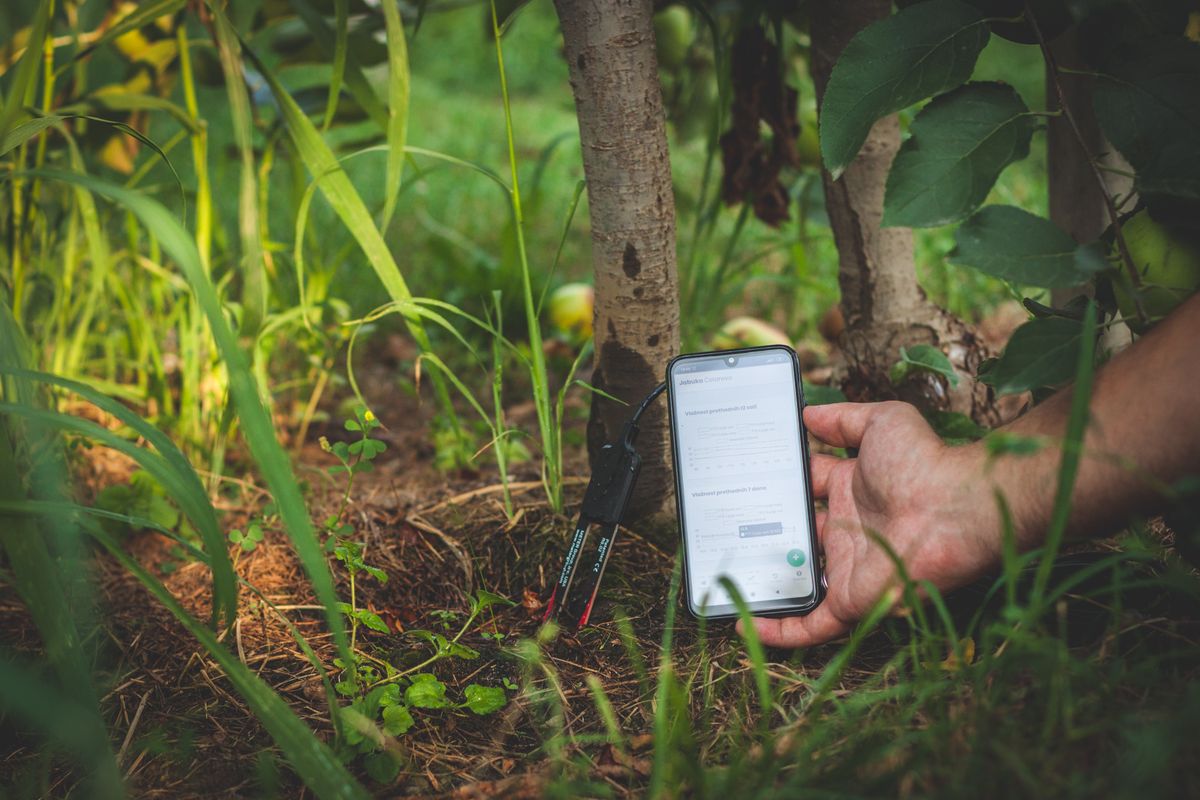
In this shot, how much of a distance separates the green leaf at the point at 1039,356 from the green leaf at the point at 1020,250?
4 cm

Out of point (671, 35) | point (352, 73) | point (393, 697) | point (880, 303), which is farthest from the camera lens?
point (671, 35)

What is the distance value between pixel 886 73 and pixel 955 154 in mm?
112

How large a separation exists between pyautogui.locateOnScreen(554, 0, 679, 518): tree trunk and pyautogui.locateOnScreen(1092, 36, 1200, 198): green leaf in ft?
1.57

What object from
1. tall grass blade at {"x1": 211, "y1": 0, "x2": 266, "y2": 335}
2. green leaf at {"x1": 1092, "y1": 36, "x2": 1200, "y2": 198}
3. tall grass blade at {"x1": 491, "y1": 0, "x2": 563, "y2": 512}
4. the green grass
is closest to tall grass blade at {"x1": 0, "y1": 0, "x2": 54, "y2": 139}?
the green grass

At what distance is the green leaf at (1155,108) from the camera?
0.78m

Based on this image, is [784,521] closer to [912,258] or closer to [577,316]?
[912,258]

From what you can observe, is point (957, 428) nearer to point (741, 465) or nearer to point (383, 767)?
point (741, 465)

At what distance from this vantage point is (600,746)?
0.83 meters

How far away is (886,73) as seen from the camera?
870mm

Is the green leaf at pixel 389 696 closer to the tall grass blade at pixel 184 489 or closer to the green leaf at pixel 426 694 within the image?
the green leaf at pixel 426 694

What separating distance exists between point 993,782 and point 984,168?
561mm

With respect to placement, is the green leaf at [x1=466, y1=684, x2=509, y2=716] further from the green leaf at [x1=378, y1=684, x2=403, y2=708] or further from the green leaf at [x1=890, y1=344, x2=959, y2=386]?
the green leaf at [x1=890, y1=344, x2=959, y2=386]

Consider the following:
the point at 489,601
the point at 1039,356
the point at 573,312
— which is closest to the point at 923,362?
the point at 1039,356

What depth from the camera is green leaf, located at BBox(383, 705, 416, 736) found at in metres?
0.82
